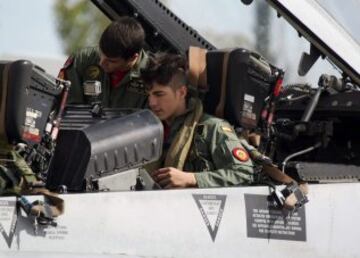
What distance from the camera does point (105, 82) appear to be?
4.63 meters

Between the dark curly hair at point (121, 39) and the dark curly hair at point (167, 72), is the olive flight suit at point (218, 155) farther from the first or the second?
the dark curly hair at point (121, 39)

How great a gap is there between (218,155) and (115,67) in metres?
0.71

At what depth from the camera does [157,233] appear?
3648 millimetres

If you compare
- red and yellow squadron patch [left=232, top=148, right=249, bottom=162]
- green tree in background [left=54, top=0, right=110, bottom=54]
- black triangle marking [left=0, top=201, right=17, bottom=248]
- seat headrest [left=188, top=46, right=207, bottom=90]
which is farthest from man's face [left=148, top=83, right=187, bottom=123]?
green tree in background [left=54, top=0, right=110, bottom=54]

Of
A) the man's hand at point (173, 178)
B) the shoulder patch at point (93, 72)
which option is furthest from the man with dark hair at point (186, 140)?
the shoulder patch at point (93, 72)

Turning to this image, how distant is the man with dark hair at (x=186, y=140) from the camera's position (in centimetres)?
396

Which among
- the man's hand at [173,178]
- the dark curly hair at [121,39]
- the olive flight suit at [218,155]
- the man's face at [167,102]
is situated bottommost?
the man's hand at [173,178]

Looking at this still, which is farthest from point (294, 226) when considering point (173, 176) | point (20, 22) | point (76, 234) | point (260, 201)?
point (20, 22)

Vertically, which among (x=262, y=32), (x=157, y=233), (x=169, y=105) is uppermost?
(x=262, y=32)

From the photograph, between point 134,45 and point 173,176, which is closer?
point 173,176

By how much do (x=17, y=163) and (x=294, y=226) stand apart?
99 cm

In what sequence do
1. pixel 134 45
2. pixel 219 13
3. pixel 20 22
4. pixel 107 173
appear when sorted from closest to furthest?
pixel 107 173, pixel 134 45, pixel 219 13, pixel 20 22

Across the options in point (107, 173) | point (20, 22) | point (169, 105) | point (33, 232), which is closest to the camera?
point (33, 232)

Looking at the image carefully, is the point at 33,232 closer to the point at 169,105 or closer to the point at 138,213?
the point at 138,213
